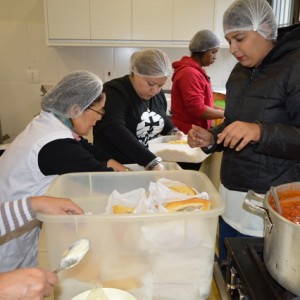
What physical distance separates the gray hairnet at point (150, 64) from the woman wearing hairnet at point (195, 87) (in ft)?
1.17

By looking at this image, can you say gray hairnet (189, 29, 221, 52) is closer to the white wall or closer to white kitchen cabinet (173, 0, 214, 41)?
white kitchen cabinet (173, 0, 214, 41)

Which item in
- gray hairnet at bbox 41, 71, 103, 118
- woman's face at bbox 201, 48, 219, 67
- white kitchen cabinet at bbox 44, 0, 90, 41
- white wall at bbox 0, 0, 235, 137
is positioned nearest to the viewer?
gray hairnet at bbox 41, 71, 103, 118

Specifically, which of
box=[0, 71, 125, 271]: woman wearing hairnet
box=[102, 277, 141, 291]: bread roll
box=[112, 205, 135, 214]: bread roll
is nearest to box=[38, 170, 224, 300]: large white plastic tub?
box=[102, 277, 141, 291]: bread roll

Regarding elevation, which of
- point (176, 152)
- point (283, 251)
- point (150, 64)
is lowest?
point (176, 152)

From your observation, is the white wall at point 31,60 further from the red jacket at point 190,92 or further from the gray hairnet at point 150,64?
the gray hairnet at point 150,64

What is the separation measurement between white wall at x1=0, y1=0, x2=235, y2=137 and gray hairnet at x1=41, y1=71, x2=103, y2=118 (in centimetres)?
221

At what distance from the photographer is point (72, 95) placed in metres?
1.12

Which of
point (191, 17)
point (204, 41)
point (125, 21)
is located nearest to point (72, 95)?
point (204, 41)

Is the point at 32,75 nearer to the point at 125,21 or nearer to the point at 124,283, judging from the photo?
the point at 125,21

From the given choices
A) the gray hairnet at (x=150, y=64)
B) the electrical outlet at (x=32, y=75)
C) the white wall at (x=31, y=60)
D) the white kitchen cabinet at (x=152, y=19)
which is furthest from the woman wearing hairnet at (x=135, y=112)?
the electrical outlet at (x=32, y=75)

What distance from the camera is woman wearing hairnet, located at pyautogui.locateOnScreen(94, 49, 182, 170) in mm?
1420

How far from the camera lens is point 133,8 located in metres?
2.88

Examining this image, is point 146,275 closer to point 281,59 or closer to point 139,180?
point 139,180

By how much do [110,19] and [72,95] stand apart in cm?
201
